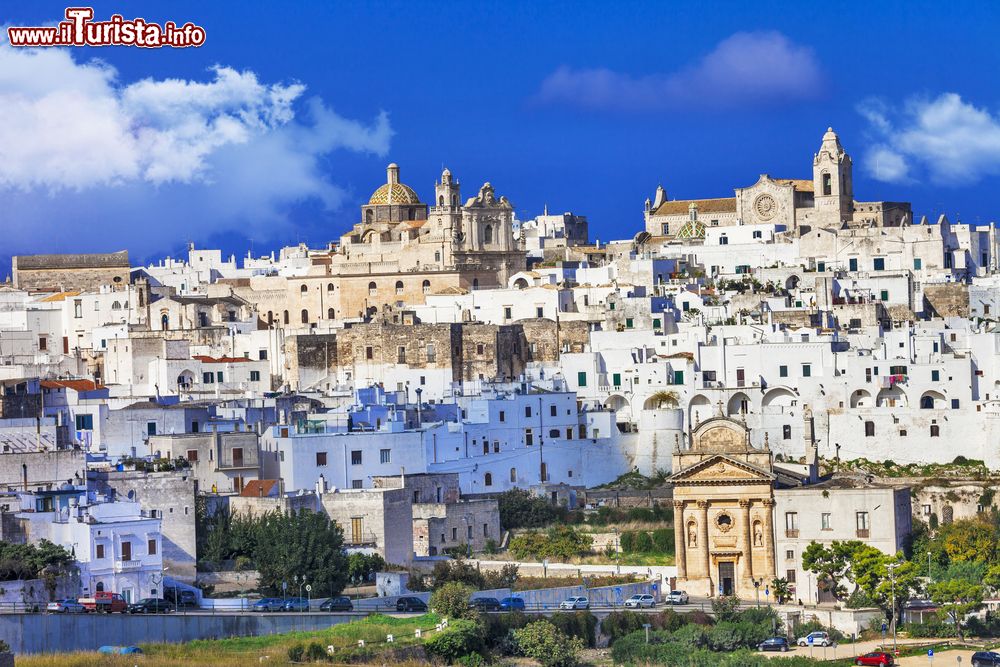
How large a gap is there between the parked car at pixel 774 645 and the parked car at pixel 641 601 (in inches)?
132

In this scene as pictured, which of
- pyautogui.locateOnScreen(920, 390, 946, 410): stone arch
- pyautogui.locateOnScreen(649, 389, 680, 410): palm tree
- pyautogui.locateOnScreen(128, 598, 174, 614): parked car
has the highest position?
pyautogui.locateOnScreen(649, 389, 680, 410): palm tree

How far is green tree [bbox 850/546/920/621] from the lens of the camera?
54156 mm

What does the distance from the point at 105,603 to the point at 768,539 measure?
16254 millimetres

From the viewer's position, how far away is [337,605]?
51719mm

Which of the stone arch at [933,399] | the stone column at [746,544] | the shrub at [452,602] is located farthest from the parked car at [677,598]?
the stone arch at [933,399]

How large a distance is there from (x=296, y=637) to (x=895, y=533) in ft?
50.2

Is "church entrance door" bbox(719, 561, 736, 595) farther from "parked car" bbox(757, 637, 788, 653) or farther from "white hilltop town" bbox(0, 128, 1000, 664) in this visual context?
"parked car" bbox(757, 637, 788, 653)

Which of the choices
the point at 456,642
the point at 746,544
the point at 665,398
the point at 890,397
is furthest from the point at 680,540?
the point at 456,642

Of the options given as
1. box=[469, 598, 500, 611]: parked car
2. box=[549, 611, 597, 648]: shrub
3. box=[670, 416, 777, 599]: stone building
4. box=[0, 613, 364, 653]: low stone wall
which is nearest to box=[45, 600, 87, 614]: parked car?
box=[0, 613, 364, 653]: low stone wall

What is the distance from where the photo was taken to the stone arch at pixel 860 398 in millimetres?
67625

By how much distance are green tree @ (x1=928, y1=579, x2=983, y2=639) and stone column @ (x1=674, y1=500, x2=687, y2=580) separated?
6562 mm

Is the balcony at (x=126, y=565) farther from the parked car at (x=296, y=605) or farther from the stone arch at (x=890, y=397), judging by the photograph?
the stone arch at (x=890, y=397)

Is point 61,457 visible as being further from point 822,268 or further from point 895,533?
point 822,268

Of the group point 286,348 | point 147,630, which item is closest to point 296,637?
point 147,630
